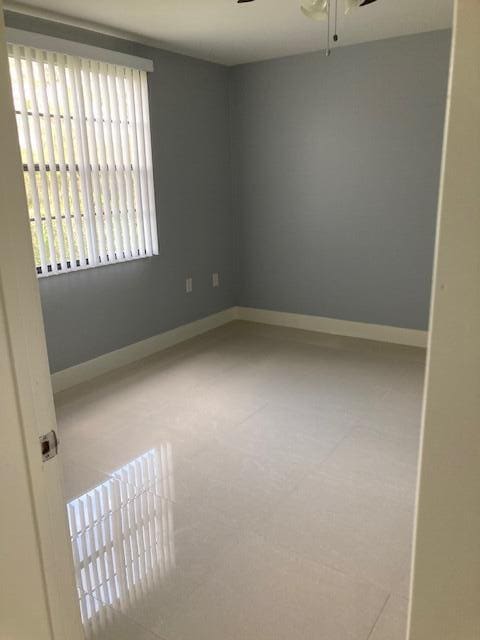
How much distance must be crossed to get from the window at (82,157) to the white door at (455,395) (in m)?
2.92

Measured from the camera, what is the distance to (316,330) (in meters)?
4.69

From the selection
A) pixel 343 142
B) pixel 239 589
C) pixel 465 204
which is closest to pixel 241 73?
pixel 343 142

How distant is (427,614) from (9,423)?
72cm

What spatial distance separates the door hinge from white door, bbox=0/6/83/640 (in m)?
0.01

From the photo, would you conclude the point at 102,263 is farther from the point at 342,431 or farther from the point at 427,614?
the point at 427,614

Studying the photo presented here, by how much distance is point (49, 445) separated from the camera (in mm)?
968

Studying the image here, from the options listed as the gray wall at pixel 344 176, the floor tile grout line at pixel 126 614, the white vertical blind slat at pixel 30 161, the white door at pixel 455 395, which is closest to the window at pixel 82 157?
the white vertical blind slat at pixel 30 161

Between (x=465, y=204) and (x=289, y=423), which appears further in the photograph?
(x=289, y=423)

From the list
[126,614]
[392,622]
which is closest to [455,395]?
[392,622]

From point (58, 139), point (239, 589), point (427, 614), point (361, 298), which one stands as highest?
point (58, 139)

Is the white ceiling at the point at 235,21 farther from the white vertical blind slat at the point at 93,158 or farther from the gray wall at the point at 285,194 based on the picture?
the white vertical blind slat at the point at 93,158

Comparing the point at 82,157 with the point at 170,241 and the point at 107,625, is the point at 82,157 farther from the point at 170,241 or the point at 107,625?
the point at 107,625

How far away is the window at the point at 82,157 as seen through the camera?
308 cm

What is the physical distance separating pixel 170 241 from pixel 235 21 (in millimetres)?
1698
